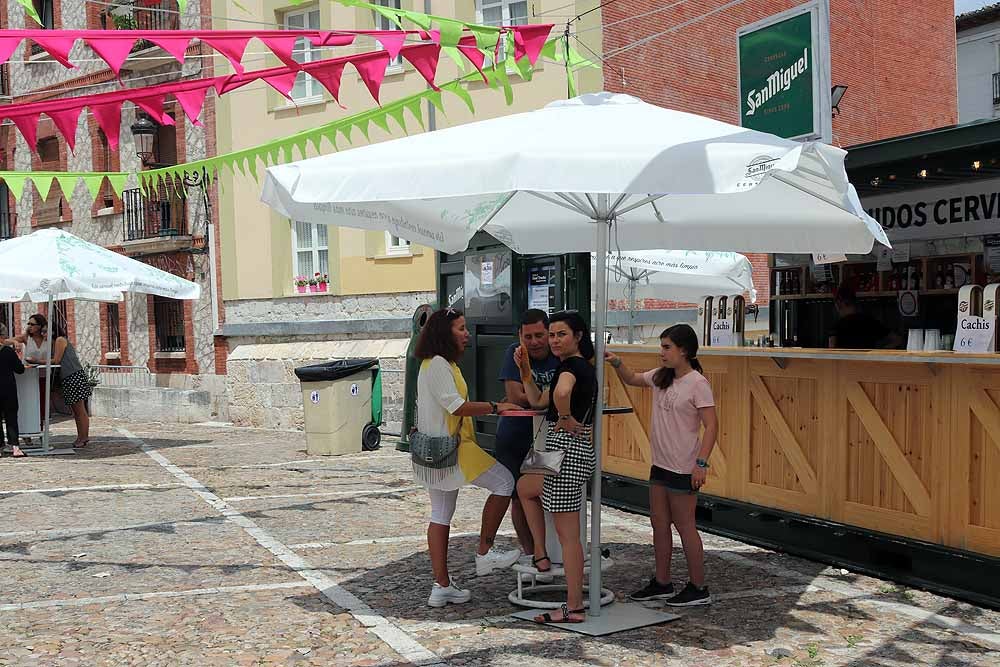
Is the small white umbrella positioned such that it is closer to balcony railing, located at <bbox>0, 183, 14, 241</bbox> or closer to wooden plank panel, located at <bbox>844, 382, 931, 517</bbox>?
wooden plank panel, located at <bbox>844, 382, 931, 517</bbox>

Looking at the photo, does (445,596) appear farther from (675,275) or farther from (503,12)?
(503,12)

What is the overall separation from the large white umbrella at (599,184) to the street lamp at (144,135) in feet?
53.8

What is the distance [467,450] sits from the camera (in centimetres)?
611

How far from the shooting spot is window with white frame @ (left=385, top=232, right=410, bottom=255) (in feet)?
61.4

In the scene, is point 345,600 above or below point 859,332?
below

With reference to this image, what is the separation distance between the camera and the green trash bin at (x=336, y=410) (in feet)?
46.1

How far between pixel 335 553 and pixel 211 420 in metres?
Answer: 14.0

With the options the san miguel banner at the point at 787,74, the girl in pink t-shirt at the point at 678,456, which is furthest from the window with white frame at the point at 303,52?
the girl in pink t-shirt at the point at 678,456

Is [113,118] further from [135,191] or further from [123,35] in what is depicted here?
[135,191]

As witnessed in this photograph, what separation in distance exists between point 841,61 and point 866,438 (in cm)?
1703

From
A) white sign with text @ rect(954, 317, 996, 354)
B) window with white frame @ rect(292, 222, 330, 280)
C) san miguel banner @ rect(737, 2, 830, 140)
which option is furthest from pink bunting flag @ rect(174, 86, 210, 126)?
window with white frame @ rect(292, 222, 330, 280)

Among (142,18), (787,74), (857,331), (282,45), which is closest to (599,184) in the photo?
(282,45)

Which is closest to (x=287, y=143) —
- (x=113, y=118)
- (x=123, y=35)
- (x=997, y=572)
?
(x=113, y=118)

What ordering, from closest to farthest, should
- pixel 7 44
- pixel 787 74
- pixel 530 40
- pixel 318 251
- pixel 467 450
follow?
pixel 467 450, pixel 7 44, pixel 530 40, pixel 787 74, pixel 318 251
